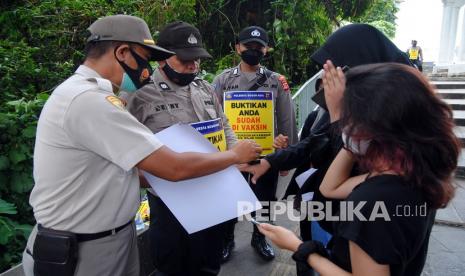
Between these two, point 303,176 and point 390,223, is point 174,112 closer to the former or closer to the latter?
point 303,176

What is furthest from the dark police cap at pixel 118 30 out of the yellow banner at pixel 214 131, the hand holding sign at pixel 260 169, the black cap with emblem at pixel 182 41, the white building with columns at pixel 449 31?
the white building with columns at pixel 449 31

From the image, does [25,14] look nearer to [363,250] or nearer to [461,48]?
[363,250]

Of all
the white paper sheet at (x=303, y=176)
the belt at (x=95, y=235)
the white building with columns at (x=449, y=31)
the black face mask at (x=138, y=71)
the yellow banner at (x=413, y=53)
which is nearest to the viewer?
the belt at (x=95, y=235)

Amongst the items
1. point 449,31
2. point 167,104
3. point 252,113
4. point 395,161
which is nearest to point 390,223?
point 395,161

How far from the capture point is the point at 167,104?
2.03 metres

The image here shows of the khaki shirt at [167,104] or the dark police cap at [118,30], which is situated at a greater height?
the dark police cap at [118,30]

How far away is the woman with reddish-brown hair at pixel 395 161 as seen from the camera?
1052 millimetres

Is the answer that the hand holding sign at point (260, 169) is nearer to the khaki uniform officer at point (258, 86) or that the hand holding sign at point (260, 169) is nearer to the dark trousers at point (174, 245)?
the dark trousers at point (174, 245)

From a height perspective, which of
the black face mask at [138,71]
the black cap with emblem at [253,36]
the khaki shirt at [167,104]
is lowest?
the khaki shirt at [167,104]

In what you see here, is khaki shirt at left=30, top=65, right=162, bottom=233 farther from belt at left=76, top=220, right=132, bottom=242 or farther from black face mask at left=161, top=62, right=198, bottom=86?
black face mask at left=161, top=62, right=198, bottom=86

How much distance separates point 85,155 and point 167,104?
2.26 ft

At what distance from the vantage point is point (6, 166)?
7.63 ft

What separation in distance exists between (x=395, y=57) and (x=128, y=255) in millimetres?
1564

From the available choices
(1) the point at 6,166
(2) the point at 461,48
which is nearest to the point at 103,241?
(1) the point at 6,166
